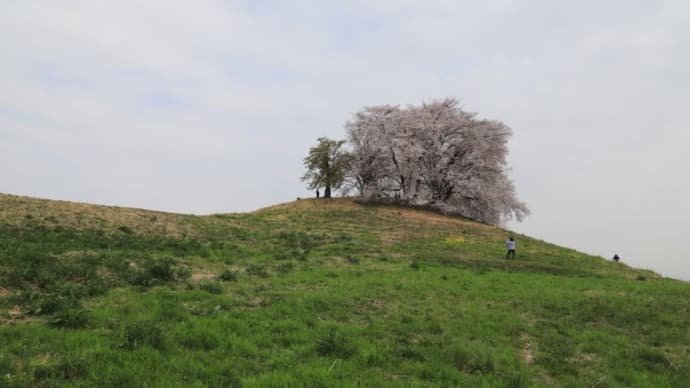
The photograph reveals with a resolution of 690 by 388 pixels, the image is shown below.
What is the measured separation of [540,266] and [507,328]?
1778cm

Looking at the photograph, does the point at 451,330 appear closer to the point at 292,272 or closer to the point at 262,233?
the point at 292,272

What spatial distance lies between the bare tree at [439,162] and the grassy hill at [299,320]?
2641cm

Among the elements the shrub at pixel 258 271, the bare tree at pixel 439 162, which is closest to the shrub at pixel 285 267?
A: the shrub at pixel 258 271

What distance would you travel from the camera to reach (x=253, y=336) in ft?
29.3

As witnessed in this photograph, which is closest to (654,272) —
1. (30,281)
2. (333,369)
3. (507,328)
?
(507,328)

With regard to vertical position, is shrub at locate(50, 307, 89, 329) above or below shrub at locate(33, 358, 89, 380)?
above

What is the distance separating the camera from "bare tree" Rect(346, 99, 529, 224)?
5003 centimetres

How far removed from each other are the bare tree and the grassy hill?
26411 millimetres

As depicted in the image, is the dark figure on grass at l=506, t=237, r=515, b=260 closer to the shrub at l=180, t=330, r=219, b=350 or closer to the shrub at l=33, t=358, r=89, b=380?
the shrub at l=180, t=330, r=219, b=350

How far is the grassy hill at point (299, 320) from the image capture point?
7.22 metres

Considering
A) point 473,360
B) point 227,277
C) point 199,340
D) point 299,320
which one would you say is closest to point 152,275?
point 227,277

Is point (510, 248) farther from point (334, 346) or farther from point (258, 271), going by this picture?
point (334, 346)

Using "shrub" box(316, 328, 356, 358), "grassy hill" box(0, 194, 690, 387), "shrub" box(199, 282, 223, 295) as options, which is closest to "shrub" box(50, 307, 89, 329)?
"grassy hill" box(0, 194, 690, 387)

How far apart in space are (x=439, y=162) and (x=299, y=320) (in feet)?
142
